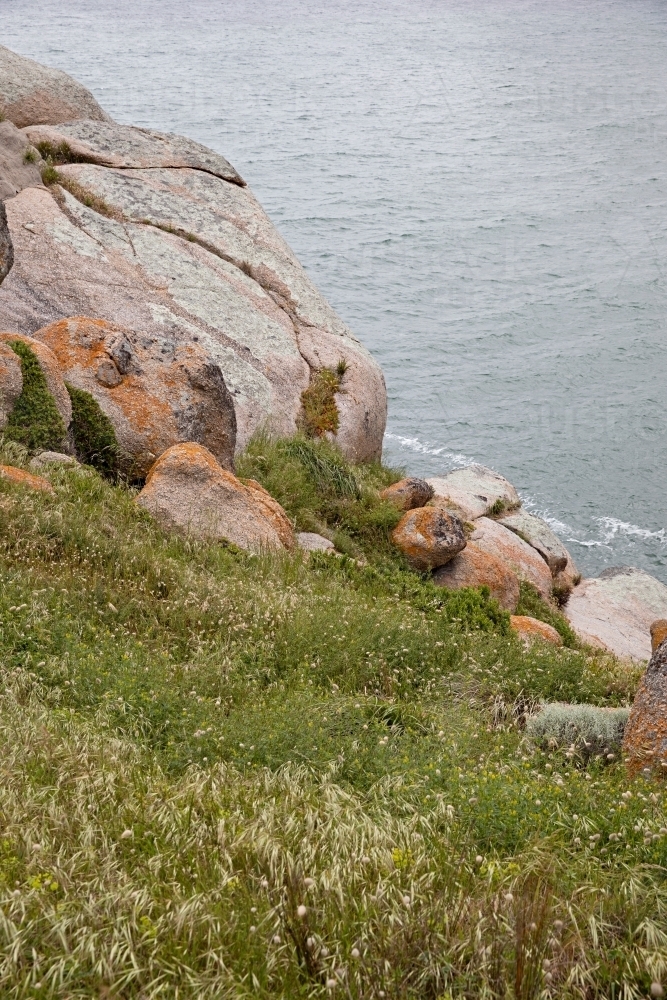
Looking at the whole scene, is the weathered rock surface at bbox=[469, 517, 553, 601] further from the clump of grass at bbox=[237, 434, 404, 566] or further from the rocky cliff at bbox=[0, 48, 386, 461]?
the rocky cliff at bbox=[0, 48, 386, 461]

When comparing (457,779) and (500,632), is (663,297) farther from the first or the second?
(457,779)

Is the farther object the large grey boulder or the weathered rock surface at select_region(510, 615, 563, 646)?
the large grey boulder

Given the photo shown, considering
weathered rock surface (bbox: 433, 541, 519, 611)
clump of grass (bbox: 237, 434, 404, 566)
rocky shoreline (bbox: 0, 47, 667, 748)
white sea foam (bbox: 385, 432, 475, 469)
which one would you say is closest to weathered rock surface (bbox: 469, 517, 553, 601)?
rocky shoreline (bbox: 0, 47, 667, 748)

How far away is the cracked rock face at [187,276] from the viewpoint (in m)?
18.7

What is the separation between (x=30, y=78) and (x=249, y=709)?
21.0 metres

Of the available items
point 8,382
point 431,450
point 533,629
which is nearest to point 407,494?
point 533,629

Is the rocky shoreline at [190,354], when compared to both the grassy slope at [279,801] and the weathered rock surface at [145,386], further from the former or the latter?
the grassy slope at [279,801]


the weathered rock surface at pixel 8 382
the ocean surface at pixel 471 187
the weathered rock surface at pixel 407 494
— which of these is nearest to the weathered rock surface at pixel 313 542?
the weathered rock surface at pixel 407 494

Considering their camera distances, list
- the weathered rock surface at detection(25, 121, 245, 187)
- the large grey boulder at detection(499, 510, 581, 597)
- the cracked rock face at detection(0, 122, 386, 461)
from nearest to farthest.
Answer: the cracked rock face at detection(0, 122, 386, 461)
the large grey boulder at detection(499, 510, 581, 597)
the weathered rock surface at detection(25, 121, 245, 187)

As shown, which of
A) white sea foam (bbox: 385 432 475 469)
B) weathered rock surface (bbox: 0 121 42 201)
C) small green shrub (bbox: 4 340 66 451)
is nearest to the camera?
small green shrub (bbox: 4 340 66 451)

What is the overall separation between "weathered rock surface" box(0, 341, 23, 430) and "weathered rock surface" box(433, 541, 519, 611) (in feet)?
24.3

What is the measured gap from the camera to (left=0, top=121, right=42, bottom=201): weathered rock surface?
67.9ft

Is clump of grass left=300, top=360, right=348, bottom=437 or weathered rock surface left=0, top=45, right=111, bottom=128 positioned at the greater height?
weathered rock surface left=0, top=45, right=111, bottom=128

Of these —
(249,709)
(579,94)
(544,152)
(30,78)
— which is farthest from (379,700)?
(579,94)
